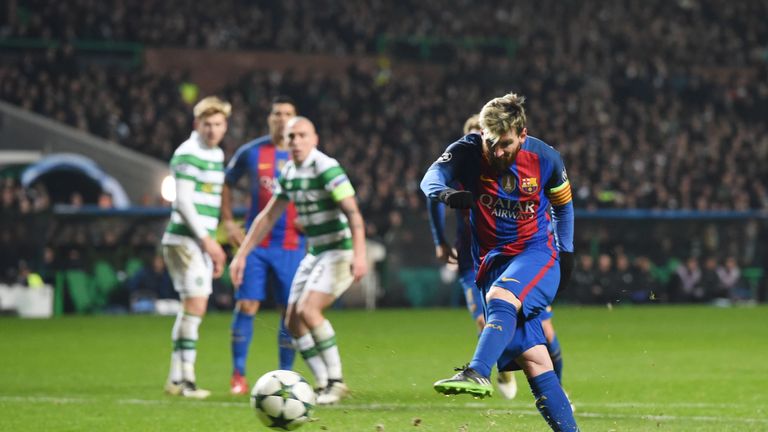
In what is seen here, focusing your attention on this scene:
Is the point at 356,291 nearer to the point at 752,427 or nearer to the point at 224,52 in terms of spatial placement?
the point at 224,52

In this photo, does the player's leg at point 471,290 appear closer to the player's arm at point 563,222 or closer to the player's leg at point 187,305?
the player's leg at point 187,305

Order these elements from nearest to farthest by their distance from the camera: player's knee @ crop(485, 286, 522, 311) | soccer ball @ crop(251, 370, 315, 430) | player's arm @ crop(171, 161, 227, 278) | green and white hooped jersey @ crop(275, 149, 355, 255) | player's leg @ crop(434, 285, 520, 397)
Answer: player's leg @ crop(434, 285, 520, 397) → player's knee @ crop(485, 286, 522, 311) → soccer ball @ crop(251, 370, 315, 430) → green and white hooped jersey @ crop(275, 149, 355, 255) → player's arm @ crop(171, 161, 227, 278)

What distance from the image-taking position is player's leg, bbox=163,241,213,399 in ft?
31.2

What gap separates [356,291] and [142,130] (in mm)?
7155

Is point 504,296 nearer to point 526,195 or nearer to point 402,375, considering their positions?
point 526,195

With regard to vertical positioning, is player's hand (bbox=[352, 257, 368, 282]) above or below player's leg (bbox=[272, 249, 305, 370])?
above

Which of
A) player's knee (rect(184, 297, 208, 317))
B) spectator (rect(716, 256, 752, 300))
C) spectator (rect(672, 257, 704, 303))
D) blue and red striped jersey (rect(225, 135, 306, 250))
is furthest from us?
spectator (rect(716, 256, 752, 300))

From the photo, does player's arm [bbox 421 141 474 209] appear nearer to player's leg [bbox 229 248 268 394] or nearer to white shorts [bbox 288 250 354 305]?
white shorts [bbox 288 250 354 305]

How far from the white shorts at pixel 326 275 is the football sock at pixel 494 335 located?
312 centimetres

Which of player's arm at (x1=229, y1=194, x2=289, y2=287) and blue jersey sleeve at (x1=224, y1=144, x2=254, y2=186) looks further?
blue jersey sleeve at (x1=224, y1=144, x2=254, y2=186)

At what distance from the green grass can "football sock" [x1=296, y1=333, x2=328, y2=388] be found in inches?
12.3

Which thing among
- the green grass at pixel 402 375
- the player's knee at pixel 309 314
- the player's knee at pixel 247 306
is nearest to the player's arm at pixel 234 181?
the player's knee at pixel 247 306

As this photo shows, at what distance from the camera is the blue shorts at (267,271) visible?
9891 mm

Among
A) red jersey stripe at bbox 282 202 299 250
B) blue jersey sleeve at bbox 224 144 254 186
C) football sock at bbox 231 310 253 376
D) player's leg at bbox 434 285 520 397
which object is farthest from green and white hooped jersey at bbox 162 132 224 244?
player's leg at bbox 434 285 520 397
